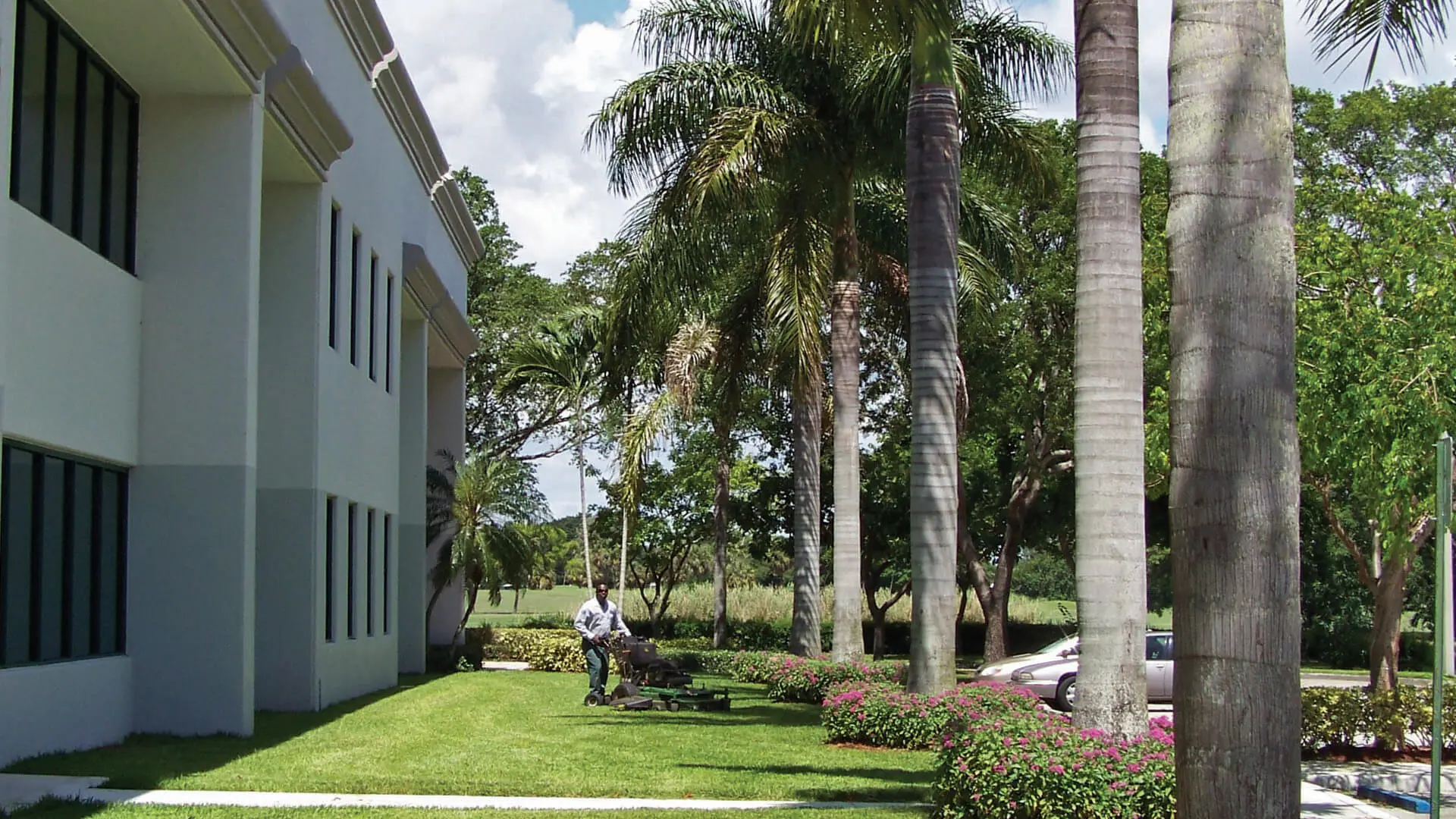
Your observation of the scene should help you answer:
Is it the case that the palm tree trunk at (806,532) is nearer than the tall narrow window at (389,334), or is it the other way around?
the palm tree trunk at (806,532)

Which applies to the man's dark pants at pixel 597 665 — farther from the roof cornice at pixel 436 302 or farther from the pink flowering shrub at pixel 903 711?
the roof cornice at pixel 436 302

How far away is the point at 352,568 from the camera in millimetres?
22109

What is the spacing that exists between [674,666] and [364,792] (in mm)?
11830

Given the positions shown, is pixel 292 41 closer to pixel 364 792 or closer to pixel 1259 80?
pixel 364 792

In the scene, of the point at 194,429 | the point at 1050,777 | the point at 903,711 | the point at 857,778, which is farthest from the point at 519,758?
the point at 1050,777

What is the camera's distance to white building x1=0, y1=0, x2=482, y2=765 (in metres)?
12.7

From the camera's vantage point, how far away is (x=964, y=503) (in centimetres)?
3916

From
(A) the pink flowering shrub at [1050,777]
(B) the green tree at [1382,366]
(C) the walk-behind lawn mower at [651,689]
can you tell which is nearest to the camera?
(A) the pink flowering shrub at [1050,777]

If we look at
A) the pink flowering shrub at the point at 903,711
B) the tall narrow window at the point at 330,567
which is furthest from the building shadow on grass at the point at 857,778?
the tall narrow window at the point at 330,567

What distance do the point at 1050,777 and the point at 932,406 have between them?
6428mm

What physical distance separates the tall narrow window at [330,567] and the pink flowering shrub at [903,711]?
766cm

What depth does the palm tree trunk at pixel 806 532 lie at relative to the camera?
24.6 m

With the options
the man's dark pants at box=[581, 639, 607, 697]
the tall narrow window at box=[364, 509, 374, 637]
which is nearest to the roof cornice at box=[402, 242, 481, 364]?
the tall narrow window at box=[364, 509, 374, 637]

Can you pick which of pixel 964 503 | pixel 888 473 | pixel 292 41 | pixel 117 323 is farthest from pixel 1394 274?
pixel 888 473
